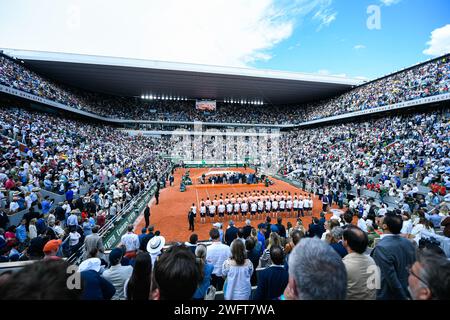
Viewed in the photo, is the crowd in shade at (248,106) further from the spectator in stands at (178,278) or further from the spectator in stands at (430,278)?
the spectator in stands at (430,278)

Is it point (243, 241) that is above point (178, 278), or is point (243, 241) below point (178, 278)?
below

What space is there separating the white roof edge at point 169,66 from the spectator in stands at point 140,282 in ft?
120

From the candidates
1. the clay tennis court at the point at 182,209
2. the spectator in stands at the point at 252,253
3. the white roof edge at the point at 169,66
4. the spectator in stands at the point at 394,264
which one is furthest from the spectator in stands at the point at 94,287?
the white roof edge at the point at 169,66

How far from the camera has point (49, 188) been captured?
11500mm

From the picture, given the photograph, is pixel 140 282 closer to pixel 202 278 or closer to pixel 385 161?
pixel 202 278

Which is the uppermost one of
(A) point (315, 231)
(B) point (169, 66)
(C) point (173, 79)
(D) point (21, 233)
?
(B) point (169, 66)

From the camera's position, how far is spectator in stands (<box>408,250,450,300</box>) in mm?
1388

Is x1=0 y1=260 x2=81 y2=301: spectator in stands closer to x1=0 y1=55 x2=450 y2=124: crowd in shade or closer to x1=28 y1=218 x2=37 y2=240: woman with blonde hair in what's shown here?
x1=28 y1=218 x2=37 y2=240: woman with blonde hair

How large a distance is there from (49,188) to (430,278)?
1505 cm

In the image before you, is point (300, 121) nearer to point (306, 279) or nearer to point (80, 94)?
point (80, 94)

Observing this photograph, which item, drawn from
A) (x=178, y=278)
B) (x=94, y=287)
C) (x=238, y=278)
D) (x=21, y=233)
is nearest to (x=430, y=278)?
(x=178, y=278)

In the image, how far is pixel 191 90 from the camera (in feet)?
149

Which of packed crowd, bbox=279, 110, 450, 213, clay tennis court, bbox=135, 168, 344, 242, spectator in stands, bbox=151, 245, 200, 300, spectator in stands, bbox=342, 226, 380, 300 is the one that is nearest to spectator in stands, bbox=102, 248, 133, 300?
spectator in stands, bbox=151, 245, 200, 300

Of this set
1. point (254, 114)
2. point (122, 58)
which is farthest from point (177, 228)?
point (254, 114)
